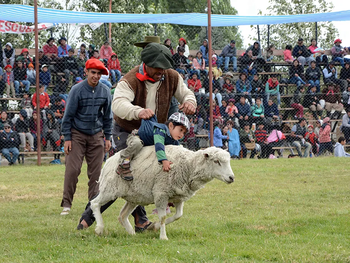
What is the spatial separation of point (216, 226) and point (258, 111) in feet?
35.3

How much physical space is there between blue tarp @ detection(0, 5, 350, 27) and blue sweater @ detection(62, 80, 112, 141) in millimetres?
9652

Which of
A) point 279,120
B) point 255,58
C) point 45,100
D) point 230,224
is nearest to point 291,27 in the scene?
point 255,58

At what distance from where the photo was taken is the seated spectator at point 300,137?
53.2 ft

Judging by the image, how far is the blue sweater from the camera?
7055 millimetres

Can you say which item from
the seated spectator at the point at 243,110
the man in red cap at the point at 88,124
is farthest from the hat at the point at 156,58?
the seated spectator at the point at 243,110

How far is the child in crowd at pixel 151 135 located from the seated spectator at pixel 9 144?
32.0 feet

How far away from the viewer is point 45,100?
15148 mm

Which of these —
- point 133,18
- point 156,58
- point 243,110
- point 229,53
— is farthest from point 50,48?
point 156,58

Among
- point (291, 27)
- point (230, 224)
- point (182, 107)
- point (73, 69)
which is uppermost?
point (291, 27)

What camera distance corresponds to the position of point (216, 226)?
6.30 meters

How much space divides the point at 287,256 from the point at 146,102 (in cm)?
215

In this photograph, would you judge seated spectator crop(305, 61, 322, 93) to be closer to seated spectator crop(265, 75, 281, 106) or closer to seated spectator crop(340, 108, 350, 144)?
seated spectator crop(265, 75, 281, 106)

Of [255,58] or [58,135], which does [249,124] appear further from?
[58,135]

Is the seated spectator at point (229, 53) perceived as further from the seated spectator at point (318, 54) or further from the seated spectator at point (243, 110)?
the seated spectator at point (243, 110)
